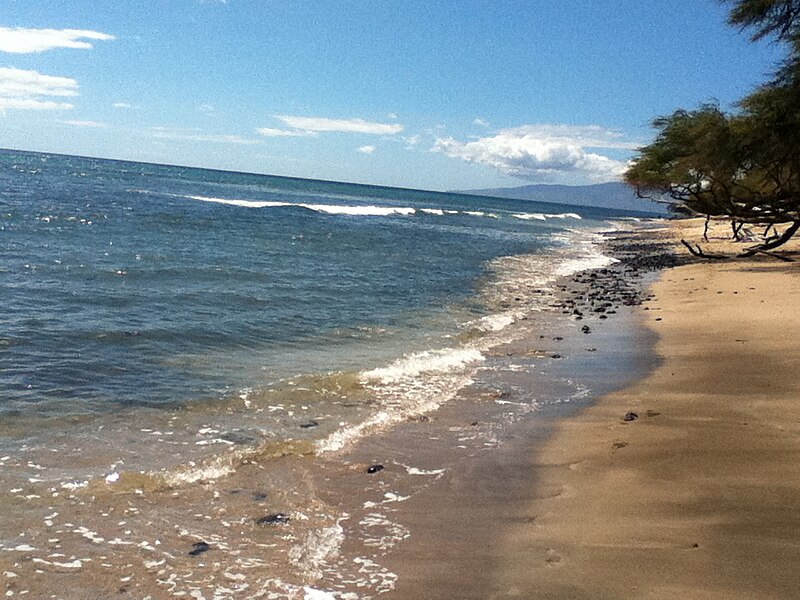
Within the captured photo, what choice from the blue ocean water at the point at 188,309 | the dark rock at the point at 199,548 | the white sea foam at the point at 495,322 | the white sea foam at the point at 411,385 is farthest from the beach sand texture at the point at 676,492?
the blue ocean water at the point at 188,309

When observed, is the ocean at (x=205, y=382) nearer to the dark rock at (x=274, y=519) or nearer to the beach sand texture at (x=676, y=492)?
the dark rock at (x=274, y=519)

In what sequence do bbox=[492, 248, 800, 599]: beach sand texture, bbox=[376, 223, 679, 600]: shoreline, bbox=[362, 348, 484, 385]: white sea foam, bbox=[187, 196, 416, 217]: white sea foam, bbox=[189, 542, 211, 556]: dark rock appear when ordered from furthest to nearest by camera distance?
bbox=[187, 196, 416, 217]: white sea foam < bbox=[362, 348, 484, 385]: white sea foam < bbox=[189, 542, 211, 556]: dark rock < bbox=[376, 223, 679, 600]: shoreline < bbox=[492, 248, 800, 599]: beach sand texture

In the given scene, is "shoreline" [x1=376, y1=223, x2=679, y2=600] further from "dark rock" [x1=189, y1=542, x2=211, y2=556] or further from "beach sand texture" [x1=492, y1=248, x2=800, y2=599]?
"dark rock" [x1=189, y1=542, x2=211, y2=556]

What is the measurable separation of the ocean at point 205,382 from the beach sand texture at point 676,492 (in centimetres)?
106

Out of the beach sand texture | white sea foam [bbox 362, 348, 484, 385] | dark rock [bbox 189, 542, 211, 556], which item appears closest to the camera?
the beach sand texture

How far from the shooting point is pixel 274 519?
4.54m

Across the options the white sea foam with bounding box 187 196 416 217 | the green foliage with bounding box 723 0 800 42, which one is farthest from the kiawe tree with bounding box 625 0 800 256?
the white sea foam with bounding box 187 196 416 217

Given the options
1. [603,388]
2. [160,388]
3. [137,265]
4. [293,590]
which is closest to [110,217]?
[137,265]

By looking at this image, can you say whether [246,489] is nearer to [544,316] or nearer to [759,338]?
[759,338]

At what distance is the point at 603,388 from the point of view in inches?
319

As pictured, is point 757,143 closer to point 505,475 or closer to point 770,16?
point 770,16

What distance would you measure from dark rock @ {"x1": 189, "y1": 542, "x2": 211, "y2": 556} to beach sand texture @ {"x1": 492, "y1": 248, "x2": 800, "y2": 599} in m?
1.80

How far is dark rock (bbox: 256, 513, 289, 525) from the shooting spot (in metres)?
4.48

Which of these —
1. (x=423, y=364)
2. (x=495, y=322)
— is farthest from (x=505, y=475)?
(x=495, y=322)
